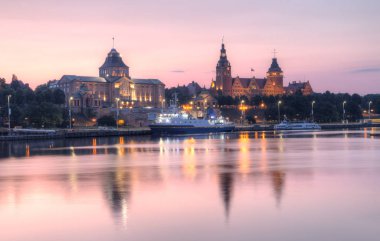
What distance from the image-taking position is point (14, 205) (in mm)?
23844

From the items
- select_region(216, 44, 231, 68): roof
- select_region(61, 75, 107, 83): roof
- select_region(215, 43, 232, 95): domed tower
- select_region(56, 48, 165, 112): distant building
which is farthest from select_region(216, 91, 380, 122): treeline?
select_region(61, 75, 107, 83): roof

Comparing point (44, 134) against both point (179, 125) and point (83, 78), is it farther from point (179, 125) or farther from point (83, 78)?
point (83, 78)

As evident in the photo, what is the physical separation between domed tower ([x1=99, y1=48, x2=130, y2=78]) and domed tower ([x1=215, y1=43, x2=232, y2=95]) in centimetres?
3192

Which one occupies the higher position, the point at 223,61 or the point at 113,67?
the point at 223,61

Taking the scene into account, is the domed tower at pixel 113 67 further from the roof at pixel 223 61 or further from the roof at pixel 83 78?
the roof at pixel 223 61

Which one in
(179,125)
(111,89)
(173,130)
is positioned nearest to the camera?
(173,130)

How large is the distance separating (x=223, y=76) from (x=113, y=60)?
3709 cm

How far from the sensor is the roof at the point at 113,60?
166500mm

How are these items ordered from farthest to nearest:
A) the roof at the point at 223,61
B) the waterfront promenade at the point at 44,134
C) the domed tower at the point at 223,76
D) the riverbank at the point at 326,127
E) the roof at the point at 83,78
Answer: the roof at the point at 223,61 < the domed tower at the point at 223,76 < the roof at the point at 83,78 < the riverbank at the point at 326,127 < the waterfront promenade at the point at 44,134

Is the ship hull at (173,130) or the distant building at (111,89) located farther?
the distant building at (111,89)

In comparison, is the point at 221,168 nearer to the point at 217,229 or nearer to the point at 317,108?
the point at 217,229

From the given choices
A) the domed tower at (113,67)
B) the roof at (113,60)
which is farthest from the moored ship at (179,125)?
the roof at (113,60)

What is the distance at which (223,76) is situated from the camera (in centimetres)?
18575

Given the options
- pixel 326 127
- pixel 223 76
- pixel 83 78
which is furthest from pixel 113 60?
pixel 326 127
